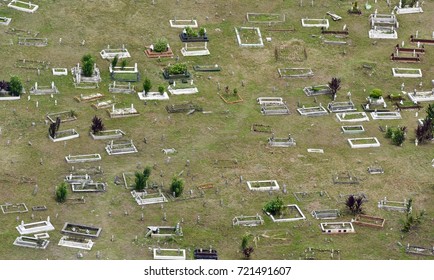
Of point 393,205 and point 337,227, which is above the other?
point 337,227

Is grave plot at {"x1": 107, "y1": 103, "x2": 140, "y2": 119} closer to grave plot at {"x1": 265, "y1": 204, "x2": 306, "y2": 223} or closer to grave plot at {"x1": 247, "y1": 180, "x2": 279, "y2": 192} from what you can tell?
grave plot at {"x1": 247, "y1": 180, "x2": 279, "y2": 192}

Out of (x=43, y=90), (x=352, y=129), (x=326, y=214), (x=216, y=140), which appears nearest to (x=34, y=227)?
(x=216, y=140)

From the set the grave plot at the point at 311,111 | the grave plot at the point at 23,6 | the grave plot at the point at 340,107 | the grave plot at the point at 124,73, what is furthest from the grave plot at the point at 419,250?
the grave plot at the point at 23,6

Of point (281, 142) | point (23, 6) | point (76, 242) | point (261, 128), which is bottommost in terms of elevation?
point (261, 128)

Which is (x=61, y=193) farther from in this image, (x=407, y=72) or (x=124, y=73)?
(x=407, y=72)

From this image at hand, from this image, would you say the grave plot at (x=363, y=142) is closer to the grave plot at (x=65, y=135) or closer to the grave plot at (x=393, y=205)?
the grave plot at (x=393, y=205)
